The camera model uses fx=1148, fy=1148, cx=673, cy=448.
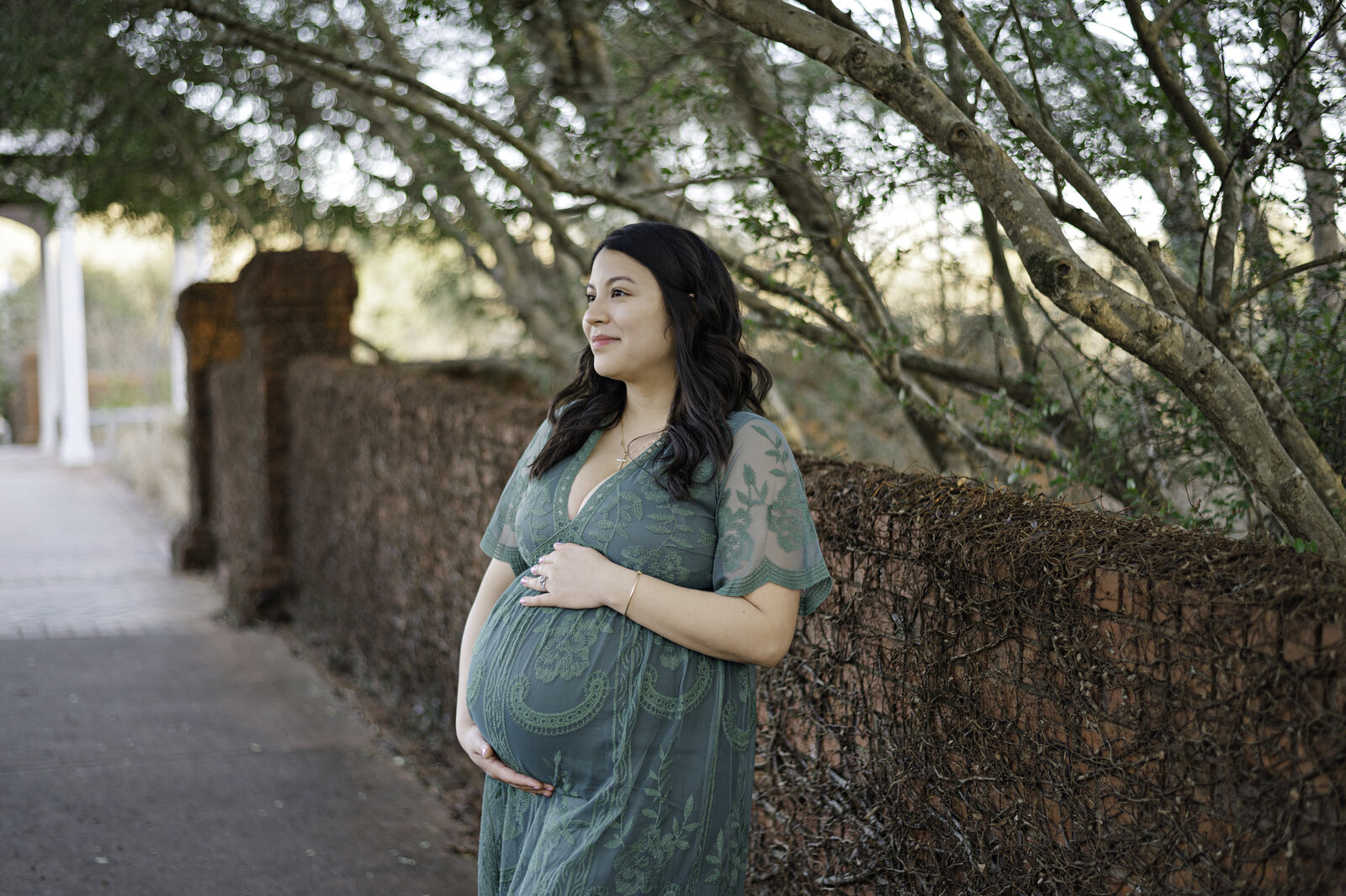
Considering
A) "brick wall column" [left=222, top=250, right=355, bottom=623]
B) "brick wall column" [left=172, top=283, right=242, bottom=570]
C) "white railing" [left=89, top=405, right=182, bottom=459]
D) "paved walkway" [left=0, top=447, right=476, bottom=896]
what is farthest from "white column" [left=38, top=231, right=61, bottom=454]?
"brick wall column" [left=222, top=250, right=355, bottom=623]

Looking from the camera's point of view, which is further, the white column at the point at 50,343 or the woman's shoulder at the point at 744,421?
the white column at the point at 50,343

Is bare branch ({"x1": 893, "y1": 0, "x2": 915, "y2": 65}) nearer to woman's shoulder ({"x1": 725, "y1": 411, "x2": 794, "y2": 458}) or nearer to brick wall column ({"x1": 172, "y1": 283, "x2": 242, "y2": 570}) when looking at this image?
woman's shoulder ({"x1": 725, "y1": 411, "x2": 794, "y2": 458})

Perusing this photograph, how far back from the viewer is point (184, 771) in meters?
5.32

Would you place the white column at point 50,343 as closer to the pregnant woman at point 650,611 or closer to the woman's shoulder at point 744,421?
the pregnant woman at point 650,611

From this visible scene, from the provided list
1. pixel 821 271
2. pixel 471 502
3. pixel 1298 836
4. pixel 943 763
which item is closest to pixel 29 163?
pixel 471 502

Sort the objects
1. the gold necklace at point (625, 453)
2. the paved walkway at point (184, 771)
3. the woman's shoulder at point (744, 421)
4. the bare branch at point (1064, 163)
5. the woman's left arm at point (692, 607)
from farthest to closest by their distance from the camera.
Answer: the paved walkway at point (184, 771) → the bare branch at point (1064, 163) → the gold necklace at point (625, 453) → the woman's shoulder at point (744, 421) → the woman's left arm at point (692, 607)

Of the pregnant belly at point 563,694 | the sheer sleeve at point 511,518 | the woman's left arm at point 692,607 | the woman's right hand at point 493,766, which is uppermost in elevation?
the sheer sleeve at point 511,518

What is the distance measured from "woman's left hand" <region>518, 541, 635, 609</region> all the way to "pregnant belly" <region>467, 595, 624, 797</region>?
0.04 meters

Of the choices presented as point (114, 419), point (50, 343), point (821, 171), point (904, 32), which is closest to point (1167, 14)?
point (904, 32)

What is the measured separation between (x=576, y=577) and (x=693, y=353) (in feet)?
1.67

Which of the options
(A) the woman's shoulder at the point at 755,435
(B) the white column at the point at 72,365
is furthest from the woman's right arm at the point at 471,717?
(B) the white column at the point at 72,365

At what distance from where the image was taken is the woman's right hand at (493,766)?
228 centimetres

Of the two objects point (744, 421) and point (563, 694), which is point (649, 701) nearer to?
point (563, 694)

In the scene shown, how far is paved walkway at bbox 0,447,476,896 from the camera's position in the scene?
13.9 feet
